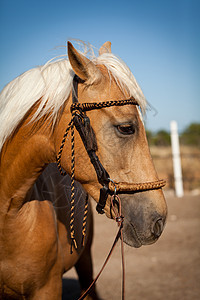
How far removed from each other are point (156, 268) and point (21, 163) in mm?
3903

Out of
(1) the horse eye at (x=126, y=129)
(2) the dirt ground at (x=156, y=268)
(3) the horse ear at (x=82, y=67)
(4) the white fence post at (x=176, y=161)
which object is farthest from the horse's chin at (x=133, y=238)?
(4) the white fence post at (x=176, y=161)

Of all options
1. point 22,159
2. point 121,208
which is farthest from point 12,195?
point 121,208

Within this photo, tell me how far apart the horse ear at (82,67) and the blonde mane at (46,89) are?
0.39 feet

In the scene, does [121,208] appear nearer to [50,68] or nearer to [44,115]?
[44,115]

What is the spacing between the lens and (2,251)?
6.57ft

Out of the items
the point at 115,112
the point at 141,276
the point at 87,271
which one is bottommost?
the point at 141,276

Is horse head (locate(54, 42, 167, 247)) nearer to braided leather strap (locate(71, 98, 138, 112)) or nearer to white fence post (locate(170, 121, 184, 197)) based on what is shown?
braided leather strap (locate(71, 98, 138, 112))

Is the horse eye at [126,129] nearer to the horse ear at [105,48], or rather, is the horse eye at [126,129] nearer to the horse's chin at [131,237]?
the horse's chin at [131,237]

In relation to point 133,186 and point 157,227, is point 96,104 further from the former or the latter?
point 157,227

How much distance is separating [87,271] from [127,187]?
2.13 metres

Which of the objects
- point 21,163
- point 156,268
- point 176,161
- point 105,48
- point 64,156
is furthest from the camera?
point 176,161

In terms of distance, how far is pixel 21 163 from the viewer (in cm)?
199

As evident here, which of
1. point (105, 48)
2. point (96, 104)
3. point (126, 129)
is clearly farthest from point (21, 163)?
point (105, 48)

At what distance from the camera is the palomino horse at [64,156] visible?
5.75ft
